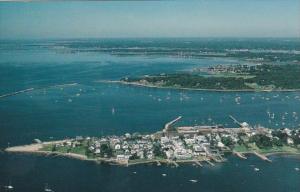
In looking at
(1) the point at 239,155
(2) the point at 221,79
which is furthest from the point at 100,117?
(2) the point at 221,79

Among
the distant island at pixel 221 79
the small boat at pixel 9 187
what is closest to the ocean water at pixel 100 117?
the small boat at pixel 9 187

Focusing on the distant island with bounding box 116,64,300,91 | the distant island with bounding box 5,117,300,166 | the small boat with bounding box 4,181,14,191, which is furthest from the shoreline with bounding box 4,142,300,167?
the distant island with bounding box 116,64,300,91

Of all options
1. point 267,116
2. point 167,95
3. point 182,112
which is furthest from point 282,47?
point 167,95

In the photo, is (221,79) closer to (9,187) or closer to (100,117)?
(100,117)

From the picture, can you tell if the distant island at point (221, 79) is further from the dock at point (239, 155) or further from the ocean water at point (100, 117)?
the dock at point (239, 155)

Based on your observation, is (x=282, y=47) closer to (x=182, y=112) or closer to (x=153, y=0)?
(x=182, y=112)
